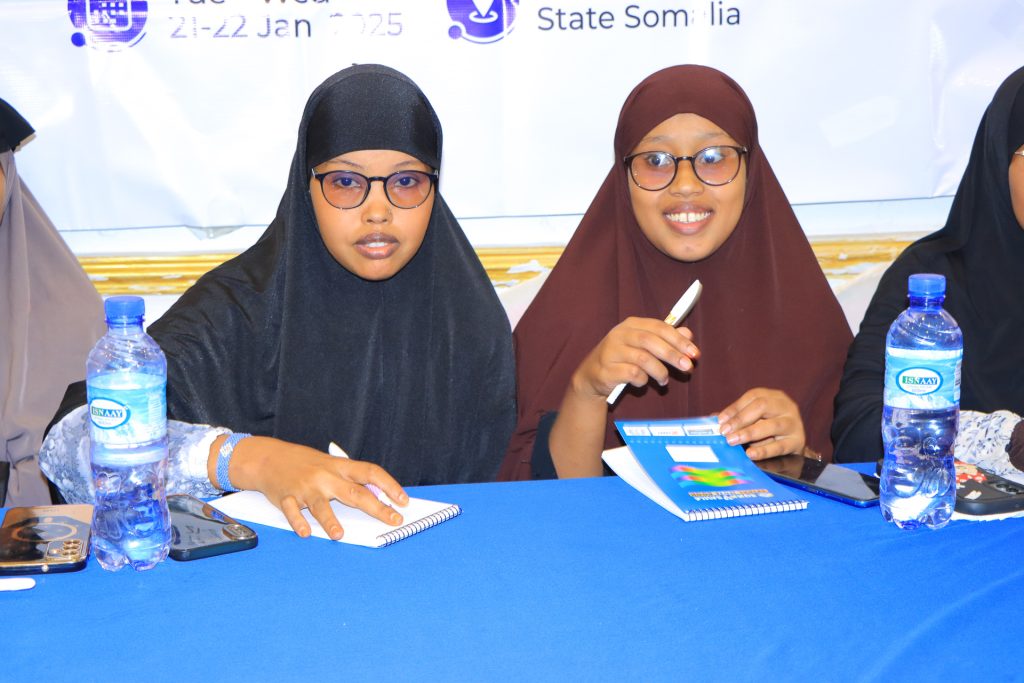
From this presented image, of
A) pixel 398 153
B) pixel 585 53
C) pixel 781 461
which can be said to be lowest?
pixel 781 461

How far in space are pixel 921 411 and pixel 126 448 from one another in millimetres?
961

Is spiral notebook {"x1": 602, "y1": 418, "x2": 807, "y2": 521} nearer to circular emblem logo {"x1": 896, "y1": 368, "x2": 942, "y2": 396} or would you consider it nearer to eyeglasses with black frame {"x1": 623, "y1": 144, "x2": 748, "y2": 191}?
circular emblem logo {"x1": 896, "y1": 368, "x2": 942, "y2": 396}

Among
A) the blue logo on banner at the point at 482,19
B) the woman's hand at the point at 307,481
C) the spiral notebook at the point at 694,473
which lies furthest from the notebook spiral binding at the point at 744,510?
the blue logo on banner at the point at 482,19

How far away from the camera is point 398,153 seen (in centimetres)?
169

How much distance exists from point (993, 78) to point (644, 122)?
125 cm

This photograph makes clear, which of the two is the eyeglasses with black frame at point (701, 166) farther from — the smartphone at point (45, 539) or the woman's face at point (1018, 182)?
the smartphone at point (45, 539)

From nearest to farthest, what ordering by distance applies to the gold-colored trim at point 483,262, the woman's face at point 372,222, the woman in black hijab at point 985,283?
1. the woman's face at point 372,222
2. the woman in black hijab at point 985,283
3. the gold-colored trim at point 483,262

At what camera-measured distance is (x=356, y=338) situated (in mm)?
1794

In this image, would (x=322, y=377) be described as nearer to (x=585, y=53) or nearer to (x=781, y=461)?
(x=781, y=461)

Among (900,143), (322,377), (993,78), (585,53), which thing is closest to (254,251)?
(322,377)

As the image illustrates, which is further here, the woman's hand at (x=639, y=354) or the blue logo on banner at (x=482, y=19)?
the blue logo on banner at (x=482, y=19)

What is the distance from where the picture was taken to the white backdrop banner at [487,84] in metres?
2.43

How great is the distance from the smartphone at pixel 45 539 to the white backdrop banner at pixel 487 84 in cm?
141

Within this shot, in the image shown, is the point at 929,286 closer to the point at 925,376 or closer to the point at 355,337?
the point at 925,376
